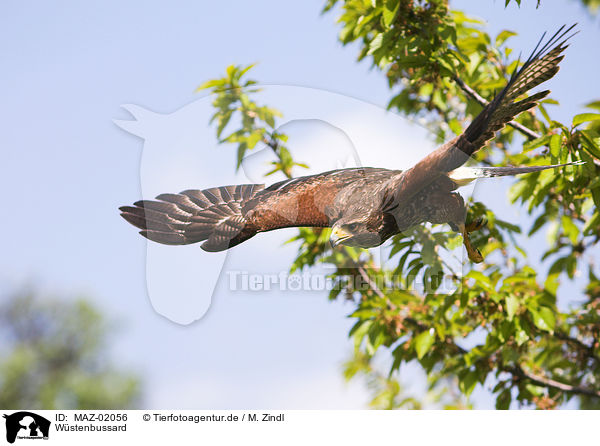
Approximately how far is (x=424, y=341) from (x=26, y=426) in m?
2.74

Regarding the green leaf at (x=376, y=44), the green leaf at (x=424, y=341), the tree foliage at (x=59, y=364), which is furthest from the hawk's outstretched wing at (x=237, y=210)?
the tree foliage at (x=59, y=364)

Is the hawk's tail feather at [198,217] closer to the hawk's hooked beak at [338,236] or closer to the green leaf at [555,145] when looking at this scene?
the hawk's hooked beak at [338,236]

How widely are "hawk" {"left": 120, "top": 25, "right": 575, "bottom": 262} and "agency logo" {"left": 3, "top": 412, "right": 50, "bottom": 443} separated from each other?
2004 mm

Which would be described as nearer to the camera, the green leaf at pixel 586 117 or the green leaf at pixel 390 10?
the green leaf at pixel 586 117

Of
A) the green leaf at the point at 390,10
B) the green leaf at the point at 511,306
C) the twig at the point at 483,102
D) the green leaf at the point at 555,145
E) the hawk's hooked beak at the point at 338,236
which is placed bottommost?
the green leaf at the point at 511,306

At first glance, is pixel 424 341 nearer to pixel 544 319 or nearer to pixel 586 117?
pixel 544 319

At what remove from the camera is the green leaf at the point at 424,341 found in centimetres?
385

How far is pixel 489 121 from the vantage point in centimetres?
179

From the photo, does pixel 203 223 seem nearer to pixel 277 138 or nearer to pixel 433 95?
pixel 277 138

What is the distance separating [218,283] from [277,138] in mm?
701

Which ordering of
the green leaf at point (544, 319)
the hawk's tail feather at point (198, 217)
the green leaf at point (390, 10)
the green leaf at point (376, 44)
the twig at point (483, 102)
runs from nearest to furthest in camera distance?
1. the hawk's tail feather at point (198, 217)
2. the green leaf at point (390, 10)
3. the twig at point (483, 102)
4. the green leaf at point (376, 44)
5. the green leaf at point (544, 319)

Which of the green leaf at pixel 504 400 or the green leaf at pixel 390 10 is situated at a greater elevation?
the green leaf at pixel 390 10

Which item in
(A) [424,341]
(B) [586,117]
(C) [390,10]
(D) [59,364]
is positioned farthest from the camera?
(D) [59,364]

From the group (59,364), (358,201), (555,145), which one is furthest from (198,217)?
(59,364)
